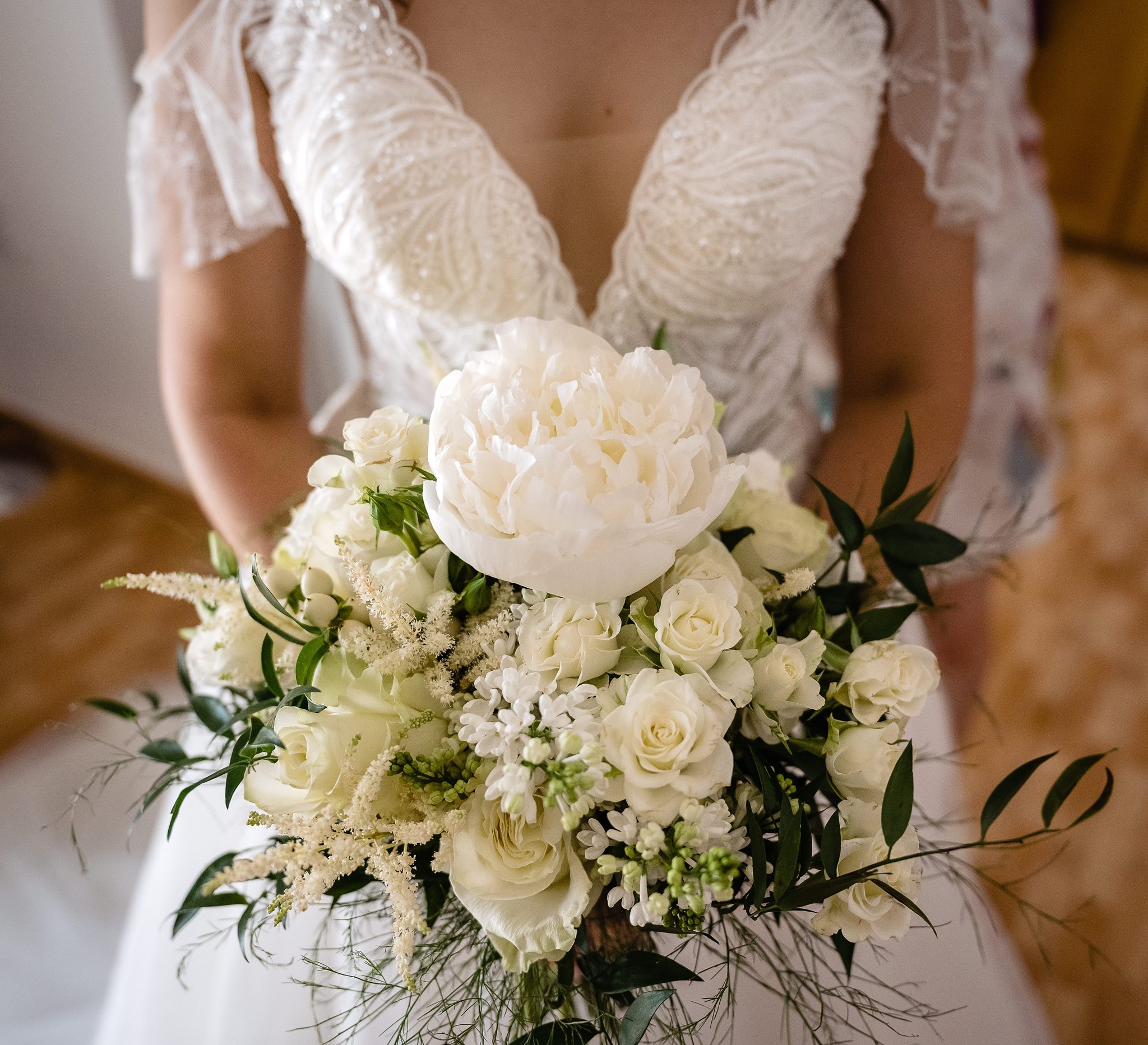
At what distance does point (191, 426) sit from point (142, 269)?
9.2 inches

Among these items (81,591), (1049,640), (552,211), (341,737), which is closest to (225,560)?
(341,737)

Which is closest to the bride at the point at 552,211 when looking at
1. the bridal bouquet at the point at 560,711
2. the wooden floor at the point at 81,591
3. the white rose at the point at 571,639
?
the bridal bouquet at the point at 560,711

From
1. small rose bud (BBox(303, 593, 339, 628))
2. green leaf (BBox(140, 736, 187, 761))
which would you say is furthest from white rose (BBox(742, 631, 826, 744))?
green leaf (BBox(140, 736, 187, 761))

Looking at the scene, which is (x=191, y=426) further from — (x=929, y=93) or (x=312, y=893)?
(x=929, y=93)

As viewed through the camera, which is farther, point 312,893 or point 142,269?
point 142,269

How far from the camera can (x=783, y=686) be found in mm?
447

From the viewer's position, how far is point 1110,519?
237 centimetres

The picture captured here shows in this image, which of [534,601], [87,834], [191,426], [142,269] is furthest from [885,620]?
[87,834]

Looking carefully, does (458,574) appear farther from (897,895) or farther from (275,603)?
(897,895)

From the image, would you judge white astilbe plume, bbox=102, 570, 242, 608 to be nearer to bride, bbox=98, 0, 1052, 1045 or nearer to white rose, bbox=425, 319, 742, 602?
white rose, bbox=425, 319, 742, 602

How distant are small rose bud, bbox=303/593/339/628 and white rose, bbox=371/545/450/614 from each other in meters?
0.03

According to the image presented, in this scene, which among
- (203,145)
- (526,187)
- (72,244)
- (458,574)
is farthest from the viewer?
(72,244)

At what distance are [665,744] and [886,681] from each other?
0.13 m

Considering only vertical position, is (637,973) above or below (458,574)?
below
